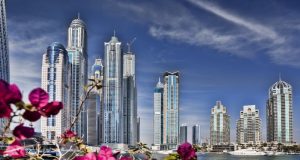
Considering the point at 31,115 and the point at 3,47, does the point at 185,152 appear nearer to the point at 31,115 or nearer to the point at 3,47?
the point at 31,115

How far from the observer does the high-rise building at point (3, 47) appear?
10979 cm

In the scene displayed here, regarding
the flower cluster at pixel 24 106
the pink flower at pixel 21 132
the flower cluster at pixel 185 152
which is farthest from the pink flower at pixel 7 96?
the flower cluster at pixel 185 152

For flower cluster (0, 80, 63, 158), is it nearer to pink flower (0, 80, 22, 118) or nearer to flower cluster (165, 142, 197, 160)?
pink flower (0, 80, 22, 118)

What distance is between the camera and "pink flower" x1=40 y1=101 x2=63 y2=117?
54.7 inches

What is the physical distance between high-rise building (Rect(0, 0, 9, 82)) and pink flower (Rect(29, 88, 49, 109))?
11080cm

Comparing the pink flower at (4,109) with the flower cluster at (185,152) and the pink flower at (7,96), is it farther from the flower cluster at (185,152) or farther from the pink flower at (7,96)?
the flower cluster at (185,152)

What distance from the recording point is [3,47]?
377 feet

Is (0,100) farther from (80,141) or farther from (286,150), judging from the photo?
(286,150)

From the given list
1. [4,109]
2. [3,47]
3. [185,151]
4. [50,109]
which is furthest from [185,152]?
[3,47]

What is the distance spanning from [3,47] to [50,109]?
120m

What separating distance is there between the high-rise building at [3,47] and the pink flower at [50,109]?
111m

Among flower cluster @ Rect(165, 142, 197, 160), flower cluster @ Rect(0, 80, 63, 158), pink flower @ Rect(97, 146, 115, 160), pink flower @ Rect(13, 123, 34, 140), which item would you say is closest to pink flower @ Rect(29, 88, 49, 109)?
flower cluster @ Rect(0, 80, 63, 158)

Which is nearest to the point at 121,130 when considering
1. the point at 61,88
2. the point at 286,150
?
the point at 61,88

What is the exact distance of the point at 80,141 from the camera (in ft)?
10.9
